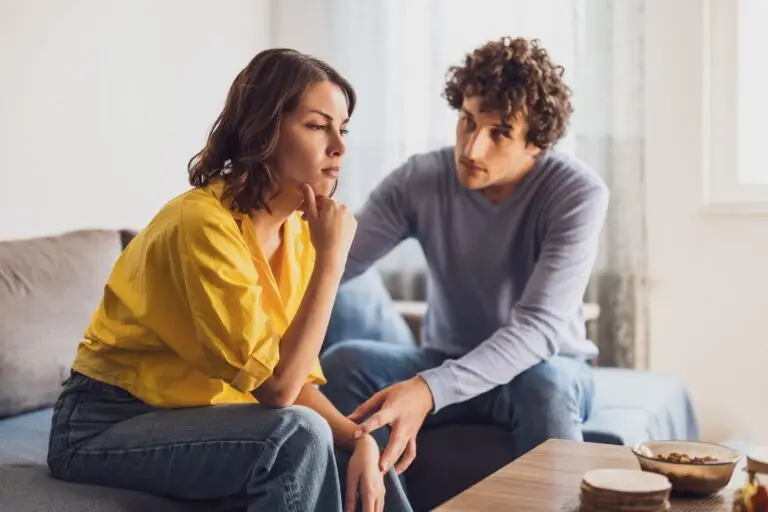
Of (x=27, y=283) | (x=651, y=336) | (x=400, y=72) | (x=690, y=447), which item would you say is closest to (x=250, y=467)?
(x=690, y=447)

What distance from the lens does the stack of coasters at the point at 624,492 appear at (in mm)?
1285

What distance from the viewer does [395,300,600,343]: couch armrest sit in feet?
9.37

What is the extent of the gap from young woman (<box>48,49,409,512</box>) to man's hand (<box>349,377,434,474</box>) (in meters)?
0.04

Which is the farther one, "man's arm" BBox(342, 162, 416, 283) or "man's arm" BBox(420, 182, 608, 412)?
"man's arm" BBox(342, 162, 416, 283)

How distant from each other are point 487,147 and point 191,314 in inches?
33.3

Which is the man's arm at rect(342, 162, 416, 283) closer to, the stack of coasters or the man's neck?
the man's neck

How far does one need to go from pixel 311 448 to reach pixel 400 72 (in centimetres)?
212

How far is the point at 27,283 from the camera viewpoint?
222cm

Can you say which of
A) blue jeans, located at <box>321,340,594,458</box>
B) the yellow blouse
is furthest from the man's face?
the yellow blouse

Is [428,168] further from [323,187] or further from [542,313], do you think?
[323,187]

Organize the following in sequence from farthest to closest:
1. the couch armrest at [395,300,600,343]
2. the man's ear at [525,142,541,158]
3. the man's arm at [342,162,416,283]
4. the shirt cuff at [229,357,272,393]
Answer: the couch armrest at [395,300,600,343]
the man's arm at [342,162,416,283]
the man's ear at [525,142,541,158]
the shirt cuff at [229,357,272,393]

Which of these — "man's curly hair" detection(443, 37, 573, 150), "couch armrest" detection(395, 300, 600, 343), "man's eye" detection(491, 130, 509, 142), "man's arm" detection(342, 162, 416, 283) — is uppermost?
"man's curly hair" detection(443, 37, 573, 150)

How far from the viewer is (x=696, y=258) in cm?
304

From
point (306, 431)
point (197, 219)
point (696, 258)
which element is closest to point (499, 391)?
point (306, 431)
